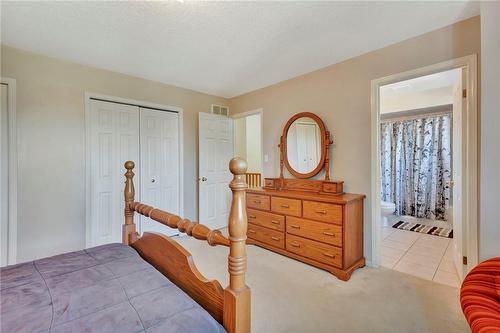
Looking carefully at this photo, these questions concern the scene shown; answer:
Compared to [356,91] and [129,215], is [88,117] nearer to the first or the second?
[129,215]

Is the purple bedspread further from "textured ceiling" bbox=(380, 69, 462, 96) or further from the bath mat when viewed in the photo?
the bath mat

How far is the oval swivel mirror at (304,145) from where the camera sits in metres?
2.94

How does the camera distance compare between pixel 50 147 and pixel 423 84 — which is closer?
pixel 50 147

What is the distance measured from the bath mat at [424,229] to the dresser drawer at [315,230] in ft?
7.58

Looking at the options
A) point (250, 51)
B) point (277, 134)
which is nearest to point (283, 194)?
point (277, 134)

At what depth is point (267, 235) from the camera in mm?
2979

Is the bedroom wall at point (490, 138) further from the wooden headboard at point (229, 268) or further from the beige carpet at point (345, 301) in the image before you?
the wooden headboard at point (229, 268)

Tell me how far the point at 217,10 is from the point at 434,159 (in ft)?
15.0

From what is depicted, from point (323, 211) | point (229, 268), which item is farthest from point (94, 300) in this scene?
point (323, 211)

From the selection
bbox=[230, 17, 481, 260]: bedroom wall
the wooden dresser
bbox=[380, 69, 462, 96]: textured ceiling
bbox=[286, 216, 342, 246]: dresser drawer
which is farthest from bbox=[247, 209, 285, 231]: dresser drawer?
bbox=[380, 69, 462, 96]: textured ceiling

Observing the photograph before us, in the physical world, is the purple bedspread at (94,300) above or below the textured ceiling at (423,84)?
below

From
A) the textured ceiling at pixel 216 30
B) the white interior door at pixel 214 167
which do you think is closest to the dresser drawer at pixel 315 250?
the white interior door at pixel 214 167

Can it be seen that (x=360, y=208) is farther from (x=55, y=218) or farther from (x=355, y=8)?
(x=55, y=218)

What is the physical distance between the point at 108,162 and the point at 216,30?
212cm
